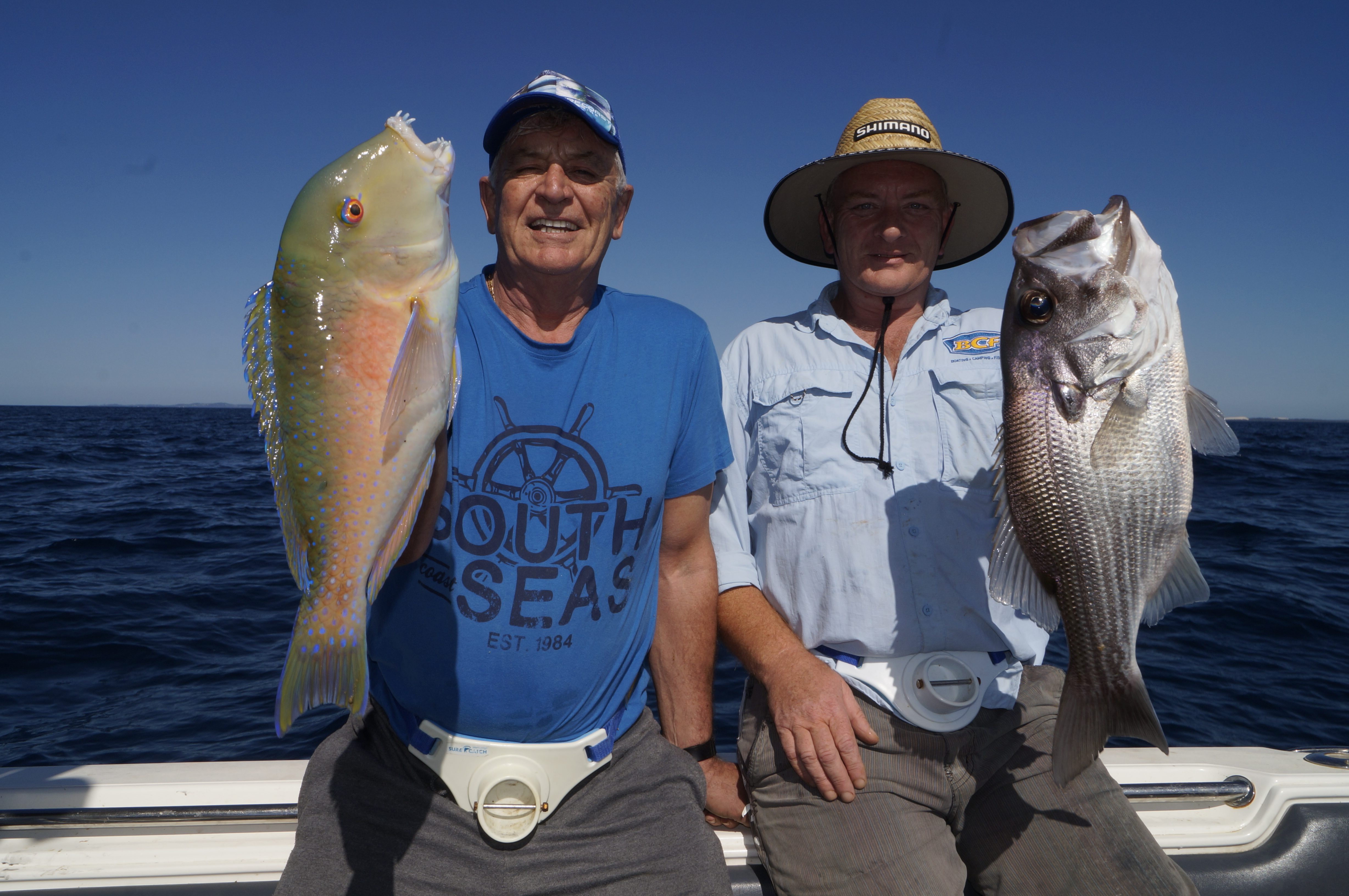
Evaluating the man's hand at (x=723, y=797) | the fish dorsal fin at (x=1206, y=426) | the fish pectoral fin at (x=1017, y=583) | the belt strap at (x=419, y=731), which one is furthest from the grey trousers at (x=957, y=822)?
the fish dorsal fin at (x=1206, y=426)

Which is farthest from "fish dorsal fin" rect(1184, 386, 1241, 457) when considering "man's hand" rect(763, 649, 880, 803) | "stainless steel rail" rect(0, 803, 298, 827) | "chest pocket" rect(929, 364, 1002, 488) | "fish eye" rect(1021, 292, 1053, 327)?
"stainless steel rail" rect(0, 803, 298, 827)

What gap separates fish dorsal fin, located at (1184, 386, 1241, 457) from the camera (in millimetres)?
1863

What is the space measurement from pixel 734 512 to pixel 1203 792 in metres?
1.94

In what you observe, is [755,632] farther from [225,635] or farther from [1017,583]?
[225,635]

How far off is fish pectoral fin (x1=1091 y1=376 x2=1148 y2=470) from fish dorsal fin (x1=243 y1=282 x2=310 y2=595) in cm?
180

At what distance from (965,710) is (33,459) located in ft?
95.3

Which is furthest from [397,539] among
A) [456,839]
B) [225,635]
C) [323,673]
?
[225,635]

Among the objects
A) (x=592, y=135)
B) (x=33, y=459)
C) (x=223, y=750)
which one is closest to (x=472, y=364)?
(x=592, y=135)

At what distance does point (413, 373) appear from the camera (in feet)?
4.54

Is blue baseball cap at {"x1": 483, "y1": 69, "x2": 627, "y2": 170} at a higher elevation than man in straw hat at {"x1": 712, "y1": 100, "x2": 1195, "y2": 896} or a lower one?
higher

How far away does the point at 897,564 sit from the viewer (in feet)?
8.33

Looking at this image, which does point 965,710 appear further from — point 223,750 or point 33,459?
point 33,459

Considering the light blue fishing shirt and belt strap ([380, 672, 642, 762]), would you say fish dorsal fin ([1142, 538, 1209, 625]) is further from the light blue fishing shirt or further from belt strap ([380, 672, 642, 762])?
belt strap ([380, 672, 642, 762])

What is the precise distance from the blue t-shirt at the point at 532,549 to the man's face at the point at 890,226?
96cm
